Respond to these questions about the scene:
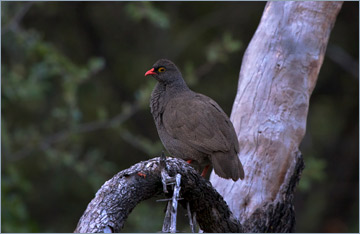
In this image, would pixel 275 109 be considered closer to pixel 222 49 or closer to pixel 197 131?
pixel 197 131

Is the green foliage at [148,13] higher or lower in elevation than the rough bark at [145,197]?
higher

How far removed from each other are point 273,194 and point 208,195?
53.6 inches

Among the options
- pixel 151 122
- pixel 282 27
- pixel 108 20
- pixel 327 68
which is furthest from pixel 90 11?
pixel 282 27

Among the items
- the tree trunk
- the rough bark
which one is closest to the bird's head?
the tree trunk

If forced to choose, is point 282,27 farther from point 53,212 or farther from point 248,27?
point 53,212

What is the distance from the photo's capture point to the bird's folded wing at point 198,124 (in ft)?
18.6

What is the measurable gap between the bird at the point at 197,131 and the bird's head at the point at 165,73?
0.13 meters

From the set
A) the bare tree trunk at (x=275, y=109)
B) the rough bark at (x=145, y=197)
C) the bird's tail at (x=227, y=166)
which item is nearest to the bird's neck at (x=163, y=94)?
the bare tree trunk at (x=275, y=109)

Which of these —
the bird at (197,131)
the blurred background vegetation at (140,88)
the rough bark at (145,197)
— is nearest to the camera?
the rough bark at (145,197)

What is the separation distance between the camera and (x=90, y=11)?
12.8 metres

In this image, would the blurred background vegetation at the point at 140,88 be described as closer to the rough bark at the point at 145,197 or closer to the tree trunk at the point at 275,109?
the tree trunk at the point at 275,109

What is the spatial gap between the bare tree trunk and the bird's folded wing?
1.10 ft

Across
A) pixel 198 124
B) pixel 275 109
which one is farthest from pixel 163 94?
pixel 275 109

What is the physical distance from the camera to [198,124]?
5.84 m
